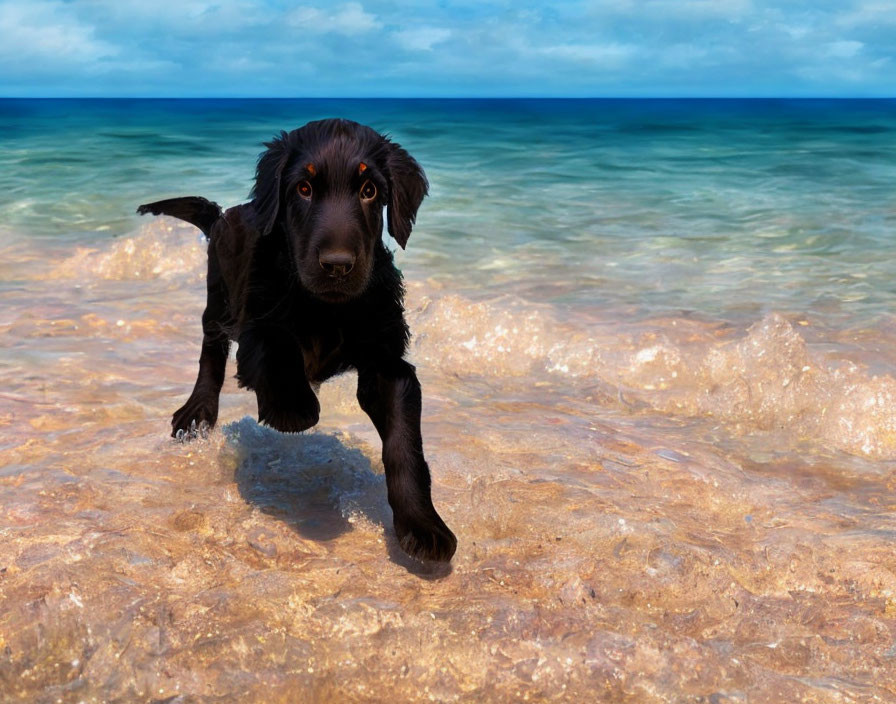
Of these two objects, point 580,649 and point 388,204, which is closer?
point 580,649

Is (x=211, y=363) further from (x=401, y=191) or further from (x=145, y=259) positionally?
(x=145, y=259)

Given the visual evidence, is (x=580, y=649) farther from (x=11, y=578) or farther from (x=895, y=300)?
(x=895, y=300)

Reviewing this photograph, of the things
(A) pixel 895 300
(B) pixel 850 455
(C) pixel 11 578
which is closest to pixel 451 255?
(A) pixel 895 300

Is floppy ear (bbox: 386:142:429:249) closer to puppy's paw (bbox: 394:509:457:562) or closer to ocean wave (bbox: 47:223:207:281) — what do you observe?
puppy's paw (bbox: 394:509:457:562)

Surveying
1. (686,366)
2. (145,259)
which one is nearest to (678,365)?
(686,366)

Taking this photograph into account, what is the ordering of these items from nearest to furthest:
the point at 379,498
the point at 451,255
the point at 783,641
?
1. the point at 783,641
2. the point at 379,498
3. the point at 451,255

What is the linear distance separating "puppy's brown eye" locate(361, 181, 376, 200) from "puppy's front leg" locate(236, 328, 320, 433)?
1.80ft

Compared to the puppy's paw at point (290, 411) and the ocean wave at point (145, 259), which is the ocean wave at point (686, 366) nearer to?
the puppy's paw at point (290, 411)

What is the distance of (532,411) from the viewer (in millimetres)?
5406

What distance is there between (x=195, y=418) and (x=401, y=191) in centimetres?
154

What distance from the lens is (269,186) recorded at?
3.52 m

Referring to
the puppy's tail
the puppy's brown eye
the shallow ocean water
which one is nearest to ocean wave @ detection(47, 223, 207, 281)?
the shallow ocean water

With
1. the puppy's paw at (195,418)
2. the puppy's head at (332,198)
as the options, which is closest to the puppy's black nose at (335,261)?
the puppy's head at (332,198)

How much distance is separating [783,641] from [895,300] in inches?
246
